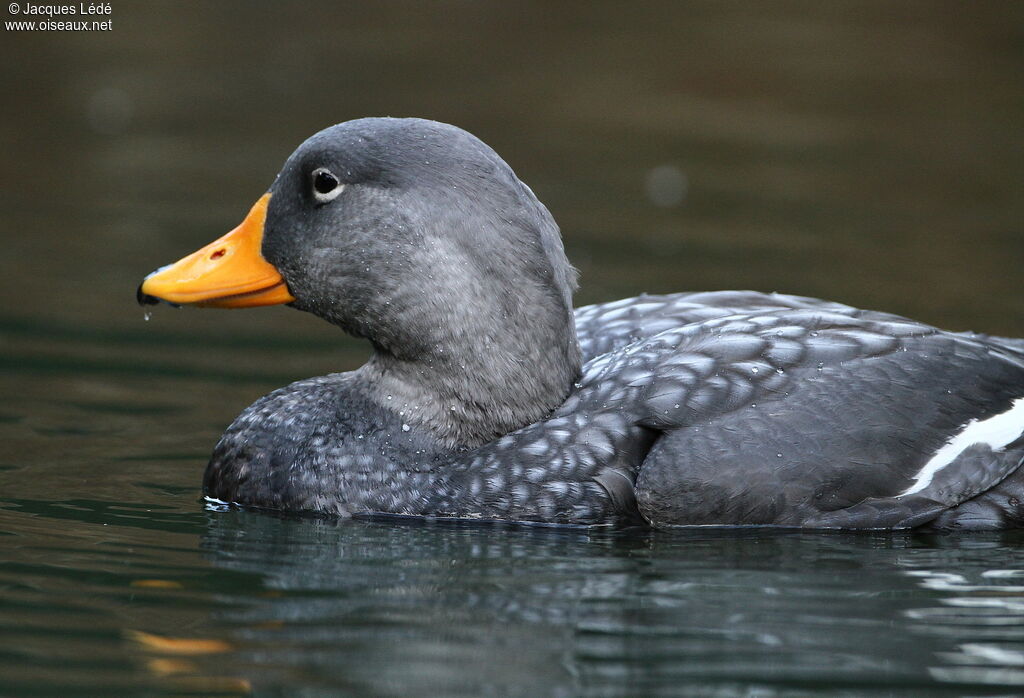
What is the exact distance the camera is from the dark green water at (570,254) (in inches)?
170

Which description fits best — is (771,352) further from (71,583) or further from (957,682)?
(71,583)

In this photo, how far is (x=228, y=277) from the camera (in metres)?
5.86

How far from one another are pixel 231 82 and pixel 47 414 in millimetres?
8512

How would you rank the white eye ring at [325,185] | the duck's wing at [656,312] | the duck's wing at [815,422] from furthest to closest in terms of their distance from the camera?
1. the duck's wing at [656,312]
2. the white eye ring at [325,185]
3. the duck's wing at [815,422]

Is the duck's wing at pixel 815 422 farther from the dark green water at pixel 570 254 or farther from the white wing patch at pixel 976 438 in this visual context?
the dark green water at pixel 570 254

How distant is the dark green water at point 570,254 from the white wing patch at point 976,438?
0.23 m

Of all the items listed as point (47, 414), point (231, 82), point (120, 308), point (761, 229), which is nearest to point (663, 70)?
point (231, 82)

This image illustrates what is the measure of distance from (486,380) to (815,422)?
1.18 meters

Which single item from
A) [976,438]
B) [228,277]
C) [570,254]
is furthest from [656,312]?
[570,254]

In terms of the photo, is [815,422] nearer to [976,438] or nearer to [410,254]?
[976,438]

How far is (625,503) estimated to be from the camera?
18.3ft

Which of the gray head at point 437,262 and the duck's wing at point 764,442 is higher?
the gray head at point 437,262

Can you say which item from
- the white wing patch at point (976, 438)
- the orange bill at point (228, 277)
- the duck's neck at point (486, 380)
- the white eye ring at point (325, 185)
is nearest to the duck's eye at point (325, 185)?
the white eye ring at point (325, 185)

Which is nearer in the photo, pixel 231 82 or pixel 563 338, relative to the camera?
pixel 563 338
